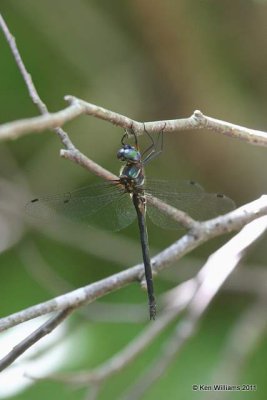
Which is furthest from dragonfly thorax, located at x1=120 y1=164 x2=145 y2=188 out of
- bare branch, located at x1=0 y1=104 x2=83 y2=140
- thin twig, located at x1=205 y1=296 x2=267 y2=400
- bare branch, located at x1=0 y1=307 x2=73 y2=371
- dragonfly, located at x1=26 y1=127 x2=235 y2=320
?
bare branch, located at x1=0 y1=104 x2=83 y2=140

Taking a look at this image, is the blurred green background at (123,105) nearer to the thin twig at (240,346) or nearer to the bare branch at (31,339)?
the thin twig at (240,346)

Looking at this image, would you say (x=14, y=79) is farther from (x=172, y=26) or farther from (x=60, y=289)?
(x=60, y=289)

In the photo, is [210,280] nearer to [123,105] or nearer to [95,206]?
[95,206]

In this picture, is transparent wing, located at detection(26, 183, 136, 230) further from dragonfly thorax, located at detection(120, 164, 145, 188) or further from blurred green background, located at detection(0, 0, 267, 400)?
blurred green background, located at detection(0, 0, 267, 400)

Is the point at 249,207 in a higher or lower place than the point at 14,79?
lower

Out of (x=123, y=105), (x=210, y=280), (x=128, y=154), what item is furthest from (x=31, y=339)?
(x=123, y=105)

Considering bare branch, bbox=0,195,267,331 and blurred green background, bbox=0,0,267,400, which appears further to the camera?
blurred green background, bbox=0,0,267,400

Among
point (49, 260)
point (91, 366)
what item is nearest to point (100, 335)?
point (91, 366)
